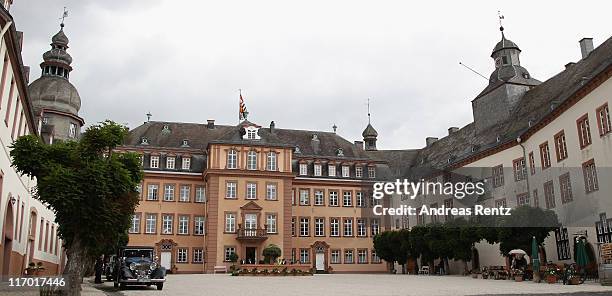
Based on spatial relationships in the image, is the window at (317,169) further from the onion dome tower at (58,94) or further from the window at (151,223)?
the onion dome tower at (58,94)

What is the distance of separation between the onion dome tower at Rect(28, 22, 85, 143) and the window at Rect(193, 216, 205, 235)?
12.5 meters

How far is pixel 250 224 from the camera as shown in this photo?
4856 cm

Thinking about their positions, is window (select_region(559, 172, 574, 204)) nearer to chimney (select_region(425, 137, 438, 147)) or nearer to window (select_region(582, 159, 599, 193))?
window (select_region(582, 159, 599, 193))

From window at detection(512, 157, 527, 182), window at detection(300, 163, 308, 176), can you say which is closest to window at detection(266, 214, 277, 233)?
window at detection(300, 163, 308, 176)

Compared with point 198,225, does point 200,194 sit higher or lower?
higher

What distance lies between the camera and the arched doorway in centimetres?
2064

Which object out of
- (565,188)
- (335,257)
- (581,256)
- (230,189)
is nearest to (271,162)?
(230,189)

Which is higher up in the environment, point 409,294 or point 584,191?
point 584,191

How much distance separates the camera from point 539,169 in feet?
109

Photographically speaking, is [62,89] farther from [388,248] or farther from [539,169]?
[539,169]

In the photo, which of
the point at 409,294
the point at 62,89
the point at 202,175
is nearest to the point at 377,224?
the point at 202,175

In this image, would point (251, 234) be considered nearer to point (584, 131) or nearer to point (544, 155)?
point (544, 155)

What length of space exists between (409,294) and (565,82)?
23592mm

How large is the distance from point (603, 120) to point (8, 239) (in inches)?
1039
